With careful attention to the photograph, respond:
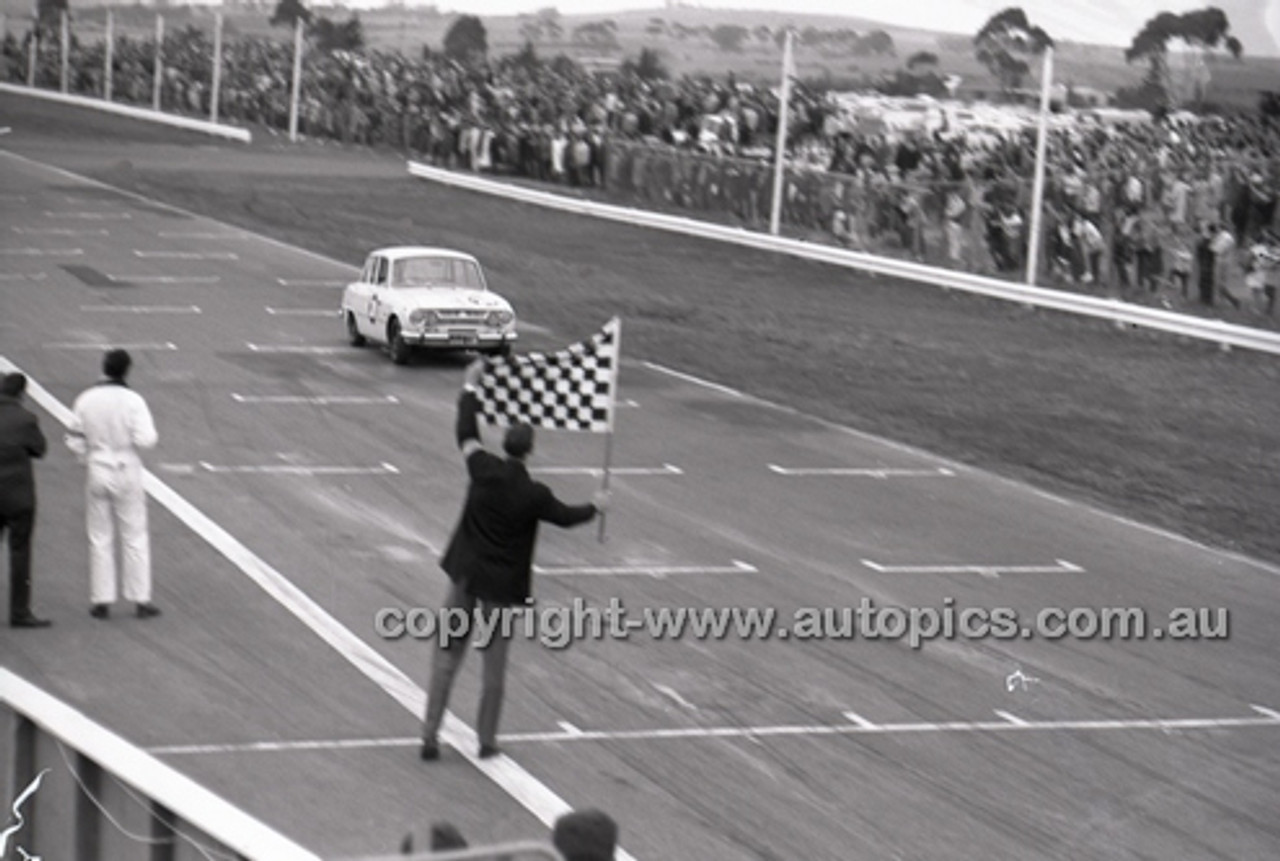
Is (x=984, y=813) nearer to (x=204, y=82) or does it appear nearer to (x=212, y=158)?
(x=212, y=158)

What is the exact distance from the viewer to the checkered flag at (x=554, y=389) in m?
16.9

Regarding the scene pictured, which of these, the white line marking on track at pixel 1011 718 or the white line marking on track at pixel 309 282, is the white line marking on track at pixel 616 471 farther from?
the white line marking on track at pixel 309 282

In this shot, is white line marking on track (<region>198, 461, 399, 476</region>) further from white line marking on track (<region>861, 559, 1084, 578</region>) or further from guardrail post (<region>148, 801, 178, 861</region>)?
guardrail post (<region>148, 801, 178, 861</region>)

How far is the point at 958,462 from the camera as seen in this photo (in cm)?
2238

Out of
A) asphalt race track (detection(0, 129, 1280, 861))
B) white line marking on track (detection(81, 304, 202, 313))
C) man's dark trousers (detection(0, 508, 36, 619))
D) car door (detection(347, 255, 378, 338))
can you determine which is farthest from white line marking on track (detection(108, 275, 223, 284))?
man's dark trousers (detection(0, 508, 36, 619))

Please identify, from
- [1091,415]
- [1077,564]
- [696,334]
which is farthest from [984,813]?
[696,334]

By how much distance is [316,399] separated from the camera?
2414cm

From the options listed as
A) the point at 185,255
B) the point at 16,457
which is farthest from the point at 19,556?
the point at 185,255

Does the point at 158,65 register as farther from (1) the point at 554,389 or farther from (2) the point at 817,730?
(2) the point at 817,730

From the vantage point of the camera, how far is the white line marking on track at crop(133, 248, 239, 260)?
3748 centimetres

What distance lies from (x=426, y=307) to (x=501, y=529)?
15.4m

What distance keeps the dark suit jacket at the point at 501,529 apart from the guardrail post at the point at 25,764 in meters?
4.88

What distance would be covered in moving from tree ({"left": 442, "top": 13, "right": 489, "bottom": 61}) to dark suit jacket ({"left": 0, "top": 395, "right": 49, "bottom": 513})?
63.5 metres

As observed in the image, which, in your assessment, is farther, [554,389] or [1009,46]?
[1009,46]
